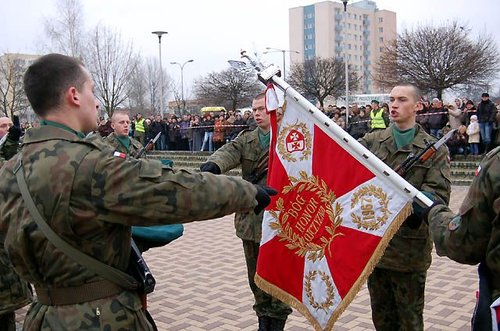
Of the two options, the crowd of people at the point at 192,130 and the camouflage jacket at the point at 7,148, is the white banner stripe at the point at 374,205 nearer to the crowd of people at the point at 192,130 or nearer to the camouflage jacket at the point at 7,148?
the camouflage jacket at the point at 7,148

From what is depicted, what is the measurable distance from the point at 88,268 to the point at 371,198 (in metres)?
1.76

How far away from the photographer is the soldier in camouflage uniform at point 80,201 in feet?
6.61

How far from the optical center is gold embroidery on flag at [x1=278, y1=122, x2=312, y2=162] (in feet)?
11.3

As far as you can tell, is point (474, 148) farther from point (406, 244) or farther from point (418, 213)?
point (418, 213)

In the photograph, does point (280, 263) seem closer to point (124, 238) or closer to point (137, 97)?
point (124, 238)

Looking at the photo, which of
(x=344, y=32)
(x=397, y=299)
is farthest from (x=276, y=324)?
(x=344, y=32)

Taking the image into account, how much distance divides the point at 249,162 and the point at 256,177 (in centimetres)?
15

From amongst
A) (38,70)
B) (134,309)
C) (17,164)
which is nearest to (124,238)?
(134,309)

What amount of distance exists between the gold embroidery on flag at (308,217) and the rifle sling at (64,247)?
1434 mm

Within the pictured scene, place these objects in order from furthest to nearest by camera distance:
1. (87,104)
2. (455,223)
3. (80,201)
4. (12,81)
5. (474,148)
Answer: (12,81) → (474,148) → (455,223) → (87,104) → (80,201)

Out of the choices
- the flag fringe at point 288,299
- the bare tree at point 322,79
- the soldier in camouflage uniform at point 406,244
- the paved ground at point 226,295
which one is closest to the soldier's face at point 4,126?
the paved ground at point 226,295

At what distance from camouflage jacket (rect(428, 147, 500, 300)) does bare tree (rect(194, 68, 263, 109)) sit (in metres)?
39.5

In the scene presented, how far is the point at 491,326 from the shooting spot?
89.0 inches

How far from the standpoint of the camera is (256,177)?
4.66 metres
